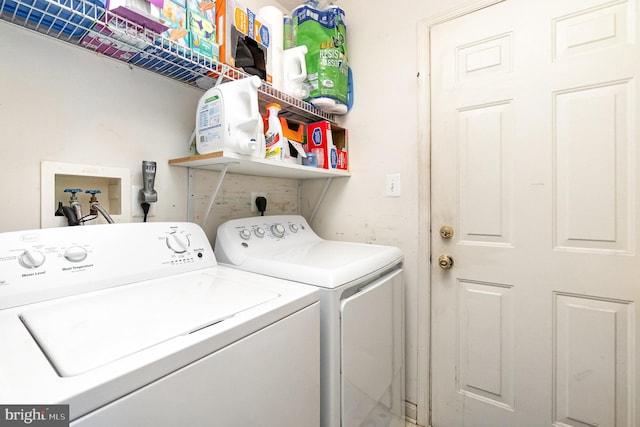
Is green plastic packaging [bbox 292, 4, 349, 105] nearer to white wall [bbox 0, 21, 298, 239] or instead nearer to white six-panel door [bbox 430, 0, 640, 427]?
white six-panel door [bbox 430, 0, 640, 427]

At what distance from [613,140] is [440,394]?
1480 millimetres

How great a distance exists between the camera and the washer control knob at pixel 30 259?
0.81m

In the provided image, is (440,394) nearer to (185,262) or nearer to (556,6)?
(185,262)

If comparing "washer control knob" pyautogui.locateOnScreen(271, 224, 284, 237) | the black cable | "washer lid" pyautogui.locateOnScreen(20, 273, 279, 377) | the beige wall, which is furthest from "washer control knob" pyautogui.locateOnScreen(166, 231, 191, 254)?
the black cable

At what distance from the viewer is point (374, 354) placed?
1.24 metres

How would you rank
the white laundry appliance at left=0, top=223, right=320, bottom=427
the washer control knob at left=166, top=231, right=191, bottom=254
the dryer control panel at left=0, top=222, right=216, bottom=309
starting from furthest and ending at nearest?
1. the washer control knob at left=166, top=231, right=191, bottom=254
2. the dryer control panel at left=0, top=222, right=216, bottom=309
3. the white laundry appliance at left=0, top=223, right=320, bottom=427

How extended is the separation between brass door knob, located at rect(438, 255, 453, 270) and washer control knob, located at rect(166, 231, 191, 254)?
50.0 inches

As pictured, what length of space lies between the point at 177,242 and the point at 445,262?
1319 mm

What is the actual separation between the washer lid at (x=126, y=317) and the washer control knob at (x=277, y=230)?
1.98ft

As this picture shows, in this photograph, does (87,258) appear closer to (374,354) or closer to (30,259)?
(30,259)

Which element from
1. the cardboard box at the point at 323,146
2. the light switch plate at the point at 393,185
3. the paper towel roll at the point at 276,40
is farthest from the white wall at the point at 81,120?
the light switch plate at the point at 393,185

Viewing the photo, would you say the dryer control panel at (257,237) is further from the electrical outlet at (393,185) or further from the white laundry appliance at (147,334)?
the electrical outlet at (393,185)

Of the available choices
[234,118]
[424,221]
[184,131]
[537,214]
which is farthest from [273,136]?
[537,214]

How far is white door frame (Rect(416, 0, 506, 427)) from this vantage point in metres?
1.64
